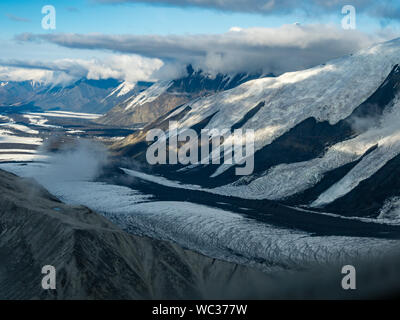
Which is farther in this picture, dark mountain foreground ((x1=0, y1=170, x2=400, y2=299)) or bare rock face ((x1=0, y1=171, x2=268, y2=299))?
bare rock face ((x1=0, y1=171, x2=268, y2=299))

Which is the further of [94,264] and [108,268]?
[108,268]

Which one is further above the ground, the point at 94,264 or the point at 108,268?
the point at 94,264

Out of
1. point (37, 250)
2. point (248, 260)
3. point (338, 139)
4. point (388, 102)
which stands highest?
point (388, 102)

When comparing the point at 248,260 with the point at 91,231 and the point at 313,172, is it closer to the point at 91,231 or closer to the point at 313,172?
the point at 91,231

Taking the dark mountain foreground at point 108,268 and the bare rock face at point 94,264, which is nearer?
the dark mountain foreground at point 108,268

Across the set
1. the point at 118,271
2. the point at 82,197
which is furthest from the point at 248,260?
the point at 82,197
